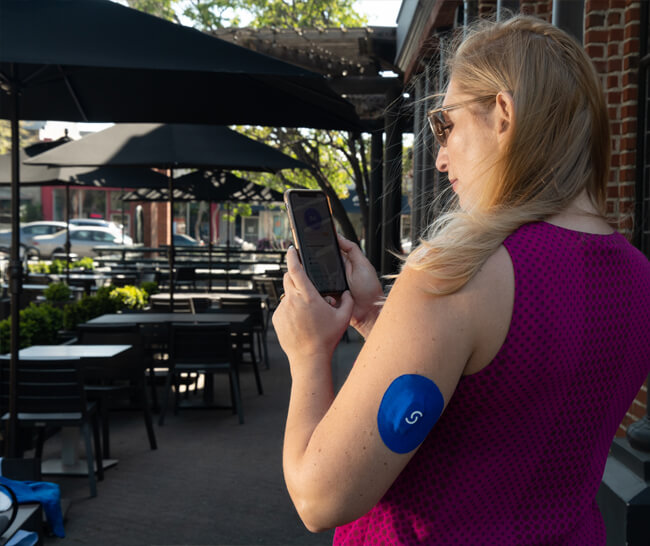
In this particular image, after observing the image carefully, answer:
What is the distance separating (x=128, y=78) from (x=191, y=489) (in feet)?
10.1

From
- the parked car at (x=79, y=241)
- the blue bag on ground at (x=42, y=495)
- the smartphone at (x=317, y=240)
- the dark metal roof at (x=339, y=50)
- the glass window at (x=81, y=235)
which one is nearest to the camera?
the smartphone at (x=317, y=240)

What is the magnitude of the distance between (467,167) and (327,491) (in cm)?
55

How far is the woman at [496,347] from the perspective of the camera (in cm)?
109

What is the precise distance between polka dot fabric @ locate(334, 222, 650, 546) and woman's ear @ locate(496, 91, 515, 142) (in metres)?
0.15

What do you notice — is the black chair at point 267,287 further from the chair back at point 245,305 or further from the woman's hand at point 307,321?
the woman's hand at point 307,321

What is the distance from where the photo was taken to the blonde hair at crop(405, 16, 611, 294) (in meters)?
1.19

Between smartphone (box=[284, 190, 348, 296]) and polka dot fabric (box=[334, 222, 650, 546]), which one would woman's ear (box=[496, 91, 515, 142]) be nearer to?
polka dot fabric (box=[334, 222, 650, 546])

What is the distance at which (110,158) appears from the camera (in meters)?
9.45

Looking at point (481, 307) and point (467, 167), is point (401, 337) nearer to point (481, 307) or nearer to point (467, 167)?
point (481, 307)

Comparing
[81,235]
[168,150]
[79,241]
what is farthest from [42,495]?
[81,235]

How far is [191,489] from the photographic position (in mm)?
5895

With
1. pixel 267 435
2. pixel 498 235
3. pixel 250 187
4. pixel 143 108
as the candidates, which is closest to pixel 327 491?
pixel 498 235

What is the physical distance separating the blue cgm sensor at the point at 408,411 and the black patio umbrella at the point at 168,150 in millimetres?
8292

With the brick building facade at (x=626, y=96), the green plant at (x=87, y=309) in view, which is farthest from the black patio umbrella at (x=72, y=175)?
the brick building facade at (x=626, y=96)
